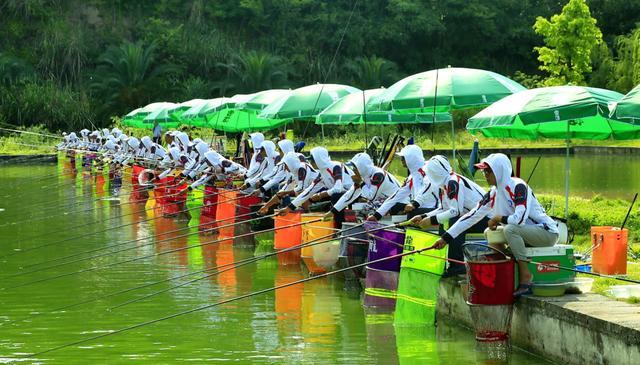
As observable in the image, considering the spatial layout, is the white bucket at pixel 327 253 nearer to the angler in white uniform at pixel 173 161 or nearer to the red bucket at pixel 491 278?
the red bucket at pixel 491 278

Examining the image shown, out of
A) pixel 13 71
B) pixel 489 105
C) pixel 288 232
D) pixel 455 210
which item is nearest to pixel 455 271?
pixel 455 210

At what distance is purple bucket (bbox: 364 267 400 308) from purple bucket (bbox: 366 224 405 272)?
10cm

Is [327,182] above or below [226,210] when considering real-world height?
above

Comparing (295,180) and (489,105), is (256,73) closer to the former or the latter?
(489,105)

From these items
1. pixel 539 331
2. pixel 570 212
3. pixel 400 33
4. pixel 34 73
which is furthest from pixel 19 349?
pixel 400 33

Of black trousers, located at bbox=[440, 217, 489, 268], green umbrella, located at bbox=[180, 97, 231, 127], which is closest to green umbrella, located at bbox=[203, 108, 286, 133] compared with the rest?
green umbrella, located at bbox=[180, 97, 231, 127]

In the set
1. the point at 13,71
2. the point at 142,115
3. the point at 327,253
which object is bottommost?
the point at 327,253

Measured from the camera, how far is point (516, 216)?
11109 millimetres

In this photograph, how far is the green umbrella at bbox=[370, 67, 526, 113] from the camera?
757 inches

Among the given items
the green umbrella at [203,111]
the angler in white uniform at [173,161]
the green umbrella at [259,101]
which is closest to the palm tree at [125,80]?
the green umbrella at [203,111]

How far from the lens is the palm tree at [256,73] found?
218ft

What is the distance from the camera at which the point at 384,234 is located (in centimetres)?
1343

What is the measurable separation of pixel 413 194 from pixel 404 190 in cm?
12

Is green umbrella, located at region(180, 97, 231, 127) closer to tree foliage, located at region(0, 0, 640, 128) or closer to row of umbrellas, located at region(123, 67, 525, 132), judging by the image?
row of umbrellas, located at region(123, 67, 525, 132)
